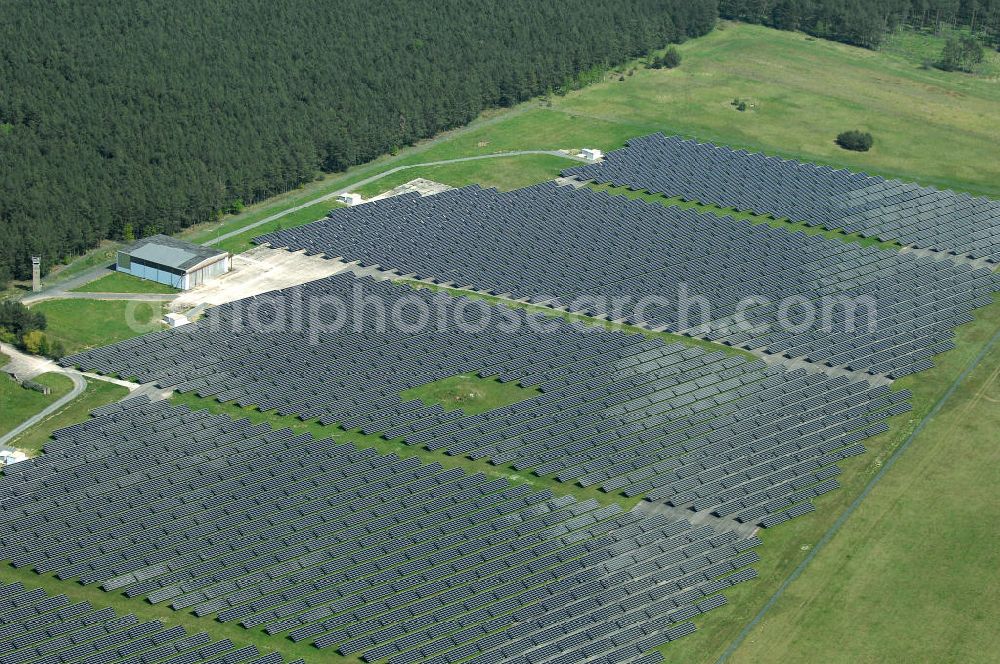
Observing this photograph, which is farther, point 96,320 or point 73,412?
point 96,320

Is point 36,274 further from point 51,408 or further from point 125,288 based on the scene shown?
point 51,408

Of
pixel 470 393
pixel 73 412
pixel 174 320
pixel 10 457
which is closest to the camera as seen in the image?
pixel 10 457

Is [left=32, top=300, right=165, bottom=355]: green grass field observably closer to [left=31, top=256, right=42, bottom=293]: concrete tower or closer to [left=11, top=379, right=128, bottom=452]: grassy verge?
[left=31, top=256, right=42, bottom=293]: concrete tower

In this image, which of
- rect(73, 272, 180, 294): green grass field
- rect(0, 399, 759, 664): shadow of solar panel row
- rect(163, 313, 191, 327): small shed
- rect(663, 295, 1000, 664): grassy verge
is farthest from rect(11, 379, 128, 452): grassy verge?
rect(663, 295, 1000, 664): grassy verge

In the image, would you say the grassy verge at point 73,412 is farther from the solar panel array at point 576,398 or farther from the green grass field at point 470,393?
the green grass field at point 470,393

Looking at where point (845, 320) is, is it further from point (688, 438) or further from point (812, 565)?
point (812, 565)

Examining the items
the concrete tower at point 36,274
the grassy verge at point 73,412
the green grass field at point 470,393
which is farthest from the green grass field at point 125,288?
the green grass field at point 470,393

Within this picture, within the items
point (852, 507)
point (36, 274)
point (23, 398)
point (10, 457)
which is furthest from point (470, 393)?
point (36, 274)
